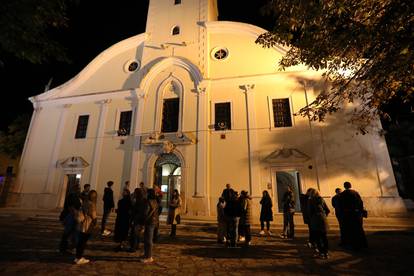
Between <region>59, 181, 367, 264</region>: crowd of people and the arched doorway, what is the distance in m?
6.06

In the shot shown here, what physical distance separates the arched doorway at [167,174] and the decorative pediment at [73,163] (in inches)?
173

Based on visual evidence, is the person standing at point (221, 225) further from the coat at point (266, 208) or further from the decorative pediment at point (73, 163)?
the decorative pediment at point (73, 163)

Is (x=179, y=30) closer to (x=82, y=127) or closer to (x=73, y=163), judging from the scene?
(x=82, y=127)

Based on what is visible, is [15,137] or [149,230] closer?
[149,230]

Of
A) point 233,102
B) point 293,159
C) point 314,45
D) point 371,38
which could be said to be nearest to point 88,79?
point 233,102

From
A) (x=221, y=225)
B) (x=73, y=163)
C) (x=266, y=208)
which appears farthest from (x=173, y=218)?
(x=73, y=163)

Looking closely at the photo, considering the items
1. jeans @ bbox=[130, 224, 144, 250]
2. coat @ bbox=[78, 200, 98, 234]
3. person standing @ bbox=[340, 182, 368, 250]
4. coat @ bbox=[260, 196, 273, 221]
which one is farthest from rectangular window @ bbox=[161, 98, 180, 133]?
person standing @ bbox=[340, 182, 368, 250]

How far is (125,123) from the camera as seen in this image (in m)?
15.3

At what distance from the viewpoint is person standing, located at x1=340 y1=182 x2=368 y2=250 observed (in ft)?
20.2

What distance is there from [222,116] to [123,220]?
898 cm

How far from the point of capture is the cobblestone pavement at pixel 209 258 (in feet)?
15.5

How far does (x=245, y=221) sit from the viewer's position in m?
6.93

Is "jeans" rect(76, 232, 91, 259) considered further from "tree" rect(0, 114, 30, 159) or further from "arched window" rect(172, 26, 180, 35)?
"tree" rect(0, 114, 30, 159)

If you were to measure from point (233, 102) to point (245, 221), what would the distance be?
8.43 meters
